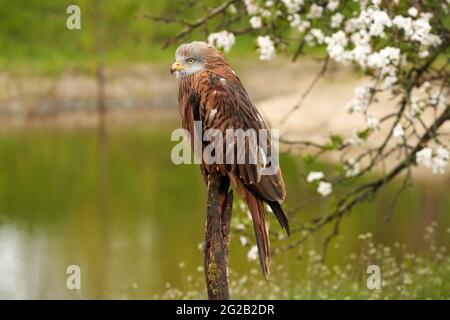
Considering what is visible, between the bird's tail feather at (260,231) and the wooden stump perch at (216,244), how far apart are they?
16cm

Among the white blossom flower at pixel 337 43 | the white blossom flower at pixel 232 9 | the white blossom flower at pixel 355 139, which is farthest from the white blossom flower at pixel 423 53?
the white blossom flower at pixel 232 9

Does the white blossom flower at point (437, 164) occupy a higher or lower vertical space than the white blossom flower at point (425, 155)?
lower

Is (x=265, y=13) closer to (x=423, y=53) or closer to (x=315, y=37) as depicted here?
(x=315, y=37)

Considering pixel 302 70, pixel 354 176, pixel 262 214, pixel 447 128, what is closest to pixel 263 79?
pixel 302 70

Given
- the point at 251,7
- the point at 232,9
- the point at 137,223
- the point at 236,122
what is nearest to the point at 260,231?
Result: the point at 236,122

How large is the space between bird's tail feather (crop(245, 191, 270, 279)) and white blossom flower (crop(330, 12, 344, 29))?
3.10 m

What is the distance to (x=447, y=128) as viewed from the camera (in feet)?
63.3

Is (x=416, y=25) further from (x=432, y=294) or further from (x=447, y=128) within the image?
(x=447, y=128)

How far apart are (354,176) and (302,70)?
23.5m

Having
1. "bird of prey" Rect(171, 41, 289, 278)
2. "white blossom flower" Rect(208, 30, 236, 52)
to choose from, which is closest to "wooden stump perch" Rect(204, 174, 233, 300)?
"bird of prey" Rect(171, 41, 289, 278)

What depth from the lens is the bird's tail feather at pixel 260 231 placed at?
4736 mm

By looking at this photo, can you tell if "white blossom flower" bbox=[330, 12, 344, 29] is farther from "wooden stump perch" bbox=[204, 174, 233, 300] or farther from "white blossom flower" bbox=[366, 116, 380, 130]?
"wooden stump perch" bbox=[204, 174, 233, 300]

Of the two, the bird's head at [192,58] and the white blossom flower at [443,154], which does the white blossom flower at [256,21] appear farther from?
the bird's head at [192,58]

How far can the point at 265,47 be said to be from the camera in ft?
25.1
